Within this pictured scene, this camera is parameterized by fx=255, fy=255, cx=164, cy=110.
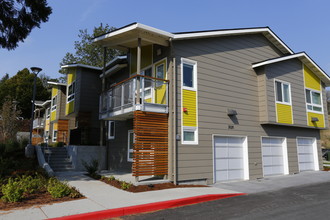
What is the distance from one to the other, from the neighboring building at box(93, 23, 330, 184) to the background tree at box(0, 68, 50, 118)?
34.8 metres

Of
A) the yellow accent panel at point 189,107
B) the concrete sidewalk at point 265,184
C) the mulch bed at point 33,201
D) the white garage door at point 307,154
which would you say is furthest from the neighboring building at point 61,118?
the white garage door at point 307,154

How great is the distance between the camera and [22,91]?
4556 cm

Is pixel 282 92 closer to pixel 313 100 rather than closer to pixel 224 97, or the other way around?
pixel 313 100

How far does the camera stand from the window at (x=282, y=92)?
47.7ft

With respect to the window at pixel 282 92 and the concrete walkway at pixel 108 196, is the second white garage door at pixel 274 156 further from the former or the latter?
the window at pixel 282 92

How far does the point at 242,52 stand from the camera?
45.9ft

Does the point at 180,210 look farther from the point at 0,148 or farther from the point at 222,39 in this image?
the point at 0,148

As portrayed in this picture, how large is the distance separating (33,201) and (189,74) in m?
7.85

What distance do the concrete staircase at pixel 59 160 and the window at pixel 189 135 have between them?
25.1 ft

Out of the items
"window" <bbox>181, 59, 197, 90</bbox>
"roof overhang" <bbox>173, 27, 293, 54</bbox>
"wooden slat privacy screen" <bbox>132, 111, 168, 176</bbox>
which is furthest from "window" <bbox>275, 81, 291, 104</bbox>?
"wooden slat privacy screen" <bbox>132, 111, 168, 176</bbox>

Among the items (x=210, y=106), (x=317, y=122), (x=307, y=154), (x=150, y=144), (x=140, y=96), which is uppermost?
(x=140, y=96)

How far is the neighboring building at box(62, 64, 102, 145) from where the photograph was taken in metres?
17.7

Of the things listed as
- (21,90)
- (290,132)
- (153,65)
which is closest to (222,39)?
(153,65)

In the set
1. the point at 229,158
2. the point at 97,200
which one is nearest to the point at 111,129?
the point at 229,158
